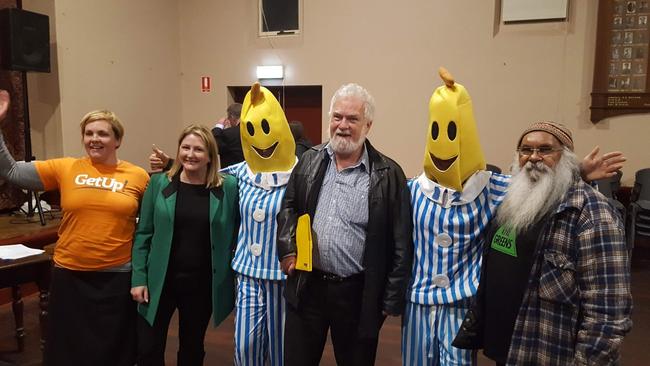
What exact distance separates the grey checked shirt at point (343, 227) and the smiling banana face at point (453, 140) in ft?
0.97

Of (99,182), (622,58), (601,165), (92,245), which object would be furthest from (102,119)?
(622,58)

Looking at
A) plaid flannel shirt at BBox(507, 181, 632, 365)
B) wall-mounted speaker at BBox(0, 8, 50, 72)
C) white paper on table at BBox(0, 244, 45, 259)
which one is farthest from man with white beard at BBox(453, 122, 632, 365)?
wall-mounted speaker at BBox(0, 8, 50, 72)

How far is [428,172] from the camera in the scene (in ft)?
6.49

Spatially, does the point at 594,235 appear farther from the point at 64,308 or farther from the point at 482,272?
the point at 64,308

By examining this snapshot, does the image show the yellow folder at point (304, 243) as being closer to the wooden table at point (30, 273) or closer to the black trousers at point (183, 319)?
the black trousers at point (183, 319)

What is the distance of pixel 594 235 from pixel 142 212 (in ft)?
5.85

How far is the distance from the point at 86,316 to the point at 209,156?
907 millimetres

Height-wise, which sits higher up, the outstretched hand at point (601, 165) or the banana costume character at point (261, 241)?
the outstretched hand at point (601, 165)

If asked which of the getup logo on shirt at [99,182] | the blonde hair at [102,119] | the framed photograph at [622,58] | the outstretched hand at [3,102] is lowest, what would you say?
the getup logo on shirt at [99,182]

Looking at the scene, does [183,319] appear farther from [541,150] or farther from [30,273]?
[541,150]

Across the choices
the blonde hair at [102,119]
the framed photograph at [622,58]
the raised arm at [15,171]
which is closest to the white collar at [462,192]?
the blonde hair at [102,119]

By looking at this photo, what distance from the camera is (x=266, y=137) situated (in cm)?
227

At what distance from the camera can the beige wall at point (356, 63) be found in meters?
5.42

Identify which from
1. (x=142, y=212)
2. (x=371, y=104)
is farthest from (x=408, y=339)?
(x=142, y=212)
